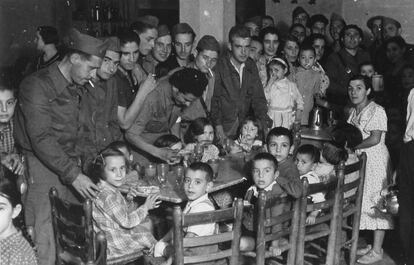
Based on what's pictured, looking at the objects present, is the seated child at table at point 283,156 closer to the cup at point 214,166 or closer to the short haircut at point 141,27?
the cup at point 214,166

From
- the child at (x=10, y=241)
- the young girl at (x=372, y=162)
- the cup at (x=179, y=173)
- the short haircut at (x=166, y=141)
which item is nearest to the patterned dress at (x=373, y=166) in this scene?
the young girl at (x=372, y=162)

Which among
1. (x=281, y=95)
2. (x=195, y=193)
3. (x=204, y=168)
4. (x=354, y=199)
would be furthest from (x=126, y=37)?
(x=354, y=199)

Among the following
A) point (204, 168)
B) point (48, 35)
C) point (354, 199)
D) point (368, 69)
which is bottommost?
point (354, 199)

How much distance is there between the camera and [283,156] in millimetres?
4887

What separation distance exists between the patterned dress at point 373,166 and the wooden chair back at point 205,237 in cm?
217

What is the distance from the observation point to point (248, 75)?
6.39m

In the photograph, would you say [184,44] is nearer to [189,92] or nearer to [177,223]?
[189,92]

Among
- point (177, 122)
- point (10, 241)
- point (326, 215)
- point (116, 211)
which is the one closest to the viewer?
point (10, 241)

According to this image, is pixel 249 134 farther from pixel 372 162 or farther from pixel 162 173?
pixel 162 173

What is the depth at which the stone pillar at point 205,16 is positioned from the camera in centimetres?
723

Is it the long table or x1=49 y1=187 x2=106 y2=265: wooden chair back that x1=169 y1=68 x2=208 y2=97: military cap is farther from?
x1=49 y1=187 x2=106 y2=265: wooden chair back

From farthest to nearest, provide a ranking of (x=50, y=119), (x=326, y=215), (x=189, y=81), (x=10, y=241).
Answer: (x=189, y=81)
(x=326, y=215)
(x=50, y=119)
(x=10, y=241)

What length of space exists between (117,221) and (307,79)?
3941 millimetres

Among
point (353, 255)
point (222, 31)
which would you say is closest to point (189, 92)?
point (353, 255)
